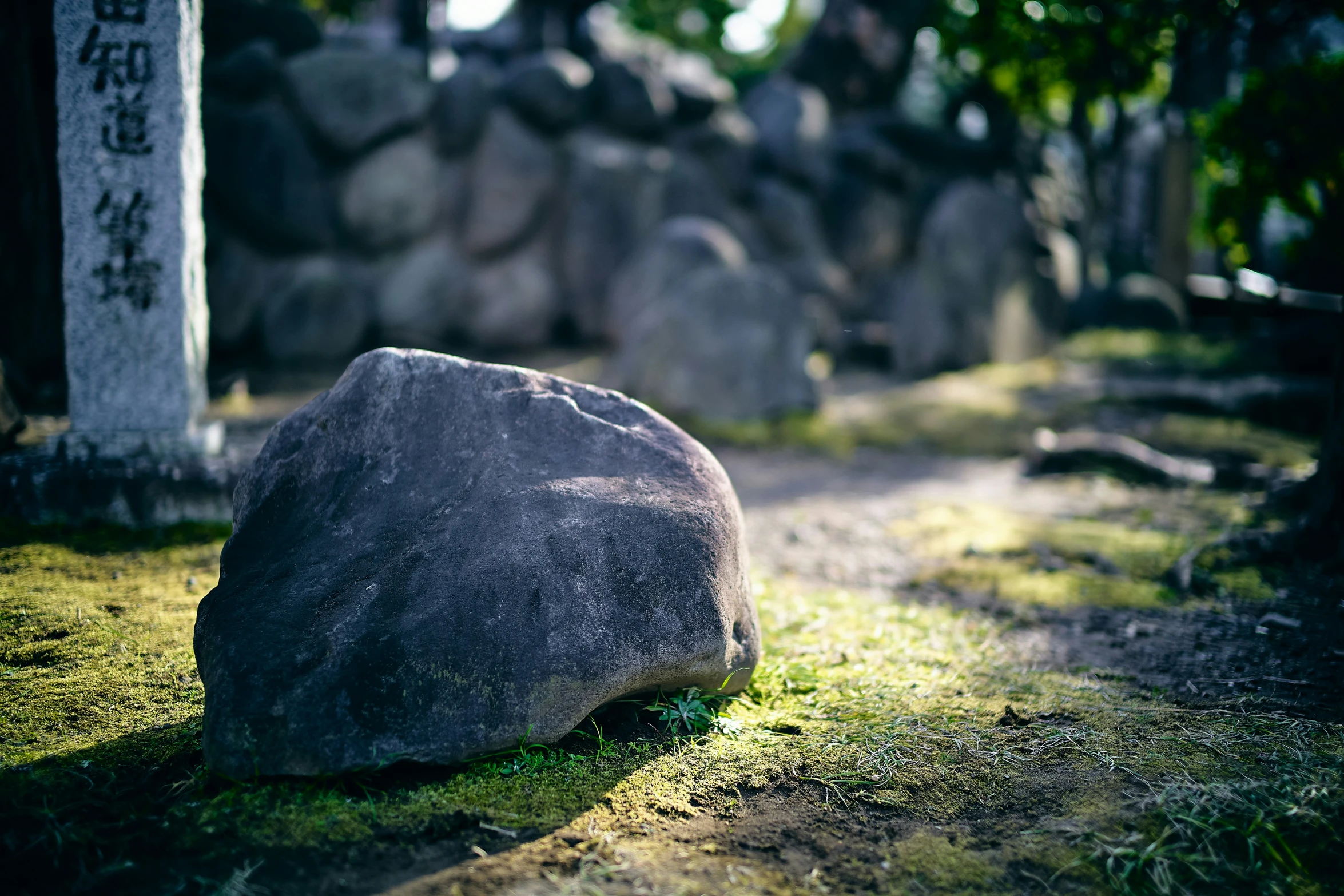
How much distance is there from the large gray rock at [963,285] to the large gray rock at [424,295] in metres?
4.75

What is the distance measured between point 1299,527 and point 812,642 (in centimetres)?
262

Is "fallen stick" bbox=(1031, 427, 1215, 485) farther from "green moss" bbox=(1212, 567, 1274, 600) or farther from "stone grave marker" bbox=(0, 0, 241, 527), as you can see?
"stone grave marker" bbox=(0, 0, 241, 527)

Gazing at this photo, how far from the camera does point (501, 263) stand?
10047mm

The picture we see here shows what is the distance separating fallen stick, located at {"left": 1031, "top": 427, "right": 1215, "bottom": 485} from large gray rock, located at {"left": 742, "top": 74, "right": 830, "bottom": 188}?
6241 millimetres

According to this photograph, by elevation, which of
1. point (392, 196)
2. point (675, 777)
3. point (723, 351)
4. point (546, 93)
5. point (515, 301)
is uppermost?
point (546, 93)

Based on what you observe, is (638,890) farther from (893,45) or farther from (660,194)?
(893,45)

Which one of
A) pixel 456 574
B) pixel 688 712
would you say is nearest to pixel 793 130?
pixel 688 712

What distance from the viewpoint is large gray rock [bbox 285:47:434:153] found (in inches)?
343

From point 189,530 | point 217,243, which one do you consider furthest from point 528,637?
point 217,243

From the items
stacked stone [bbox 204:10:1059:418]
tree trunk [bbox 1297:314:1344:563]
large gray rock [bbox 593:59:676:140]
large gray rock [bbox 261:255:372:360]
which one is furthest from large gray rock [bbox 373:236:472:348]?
tree trunk [bbox 1297:314:1344:563]

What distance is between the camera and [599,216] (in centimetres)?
1019

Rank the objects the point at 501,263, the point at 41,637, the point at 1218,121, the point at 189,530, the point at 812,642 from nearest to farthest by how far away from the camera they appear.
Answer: the point at 41,637
the point at 812,642
the point at 189,530
the point at 1218,121
the point at 501,263

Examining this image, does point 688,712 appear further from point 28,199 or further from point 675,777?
point 28,199

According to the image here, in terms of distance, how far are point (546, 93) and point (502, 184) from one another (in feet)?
3.64
